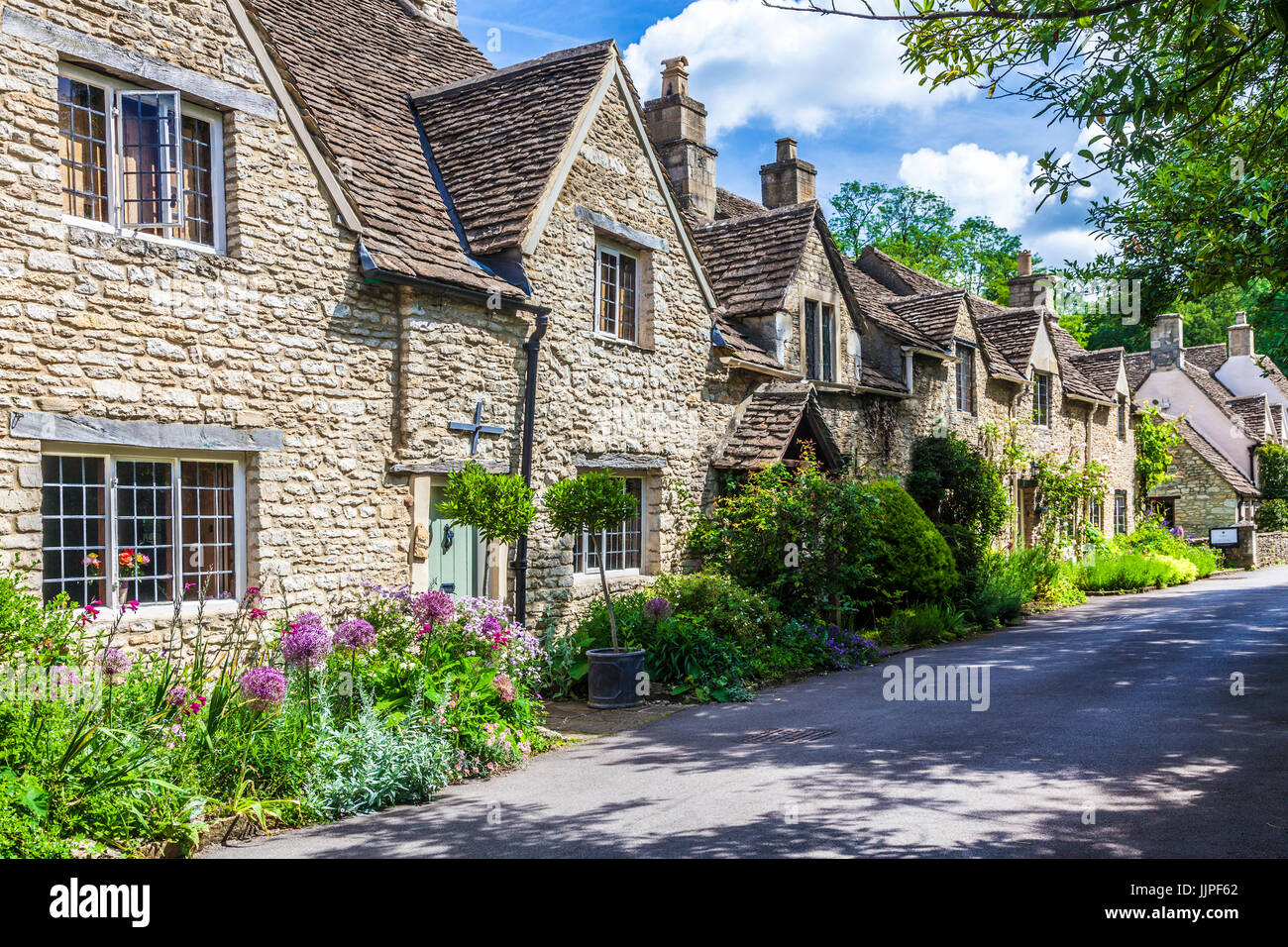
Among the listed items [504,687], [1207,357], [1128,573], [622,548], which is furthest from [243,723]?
[1207,357]

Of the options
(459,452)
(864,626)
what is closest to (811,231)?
(864,626)

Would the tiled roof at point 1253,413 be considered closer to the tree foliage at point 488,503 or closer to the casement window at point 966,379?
the casement window at point 966,379

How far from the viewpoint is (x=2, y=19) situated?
8.23m

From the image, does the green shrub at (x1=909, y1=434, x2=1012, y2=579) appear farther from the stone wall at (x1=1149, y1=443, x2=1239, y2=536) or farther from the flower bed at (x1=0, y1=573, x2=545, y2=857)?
the stone wall at (x1=1149, y1=443, x2=1239, y2=536)

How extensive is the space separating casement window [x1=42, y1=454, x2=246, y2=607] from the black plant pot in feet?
13.0

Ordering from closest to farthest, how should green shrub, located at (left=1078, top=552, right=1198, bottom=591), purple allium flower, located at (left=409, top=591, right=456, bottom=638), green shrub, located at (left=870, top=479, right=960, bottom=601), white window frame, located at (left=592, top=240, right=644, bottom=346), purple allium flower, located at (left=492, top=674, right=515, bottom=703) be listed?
purple allium flower, located at (left=492, top=674, right=515, bottom=703) → purple allium flower, located at (left=409, top=591, right=456, bottom=638) → white window frame, located at (left=592, top=240, right=644, bottom=346) → green shrub, located at (left=870, top=479, right=960, bottom=601) → green shrub, located at (left=1078, top=552, right=1198, bottom=591)

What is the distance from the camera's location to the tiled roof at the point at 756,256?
60.3 ft

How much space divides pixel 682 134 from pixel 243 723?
16565mm

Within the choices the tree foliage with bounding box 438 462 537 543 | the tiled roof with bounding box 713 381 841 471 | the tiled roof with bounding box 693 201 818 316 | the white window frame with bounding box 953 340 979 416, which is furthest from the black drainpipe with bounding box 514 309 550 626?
the white window frame with bounding box 953 340 979 416

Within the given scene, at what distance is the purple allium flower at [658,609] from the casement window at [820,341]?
7.71m

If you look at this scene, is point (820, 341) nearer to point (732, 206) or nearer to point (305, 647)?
point (732, 206)

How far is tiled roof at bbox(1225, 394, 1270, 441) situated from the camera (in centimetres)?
4444

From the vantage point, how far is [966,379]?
26.0m

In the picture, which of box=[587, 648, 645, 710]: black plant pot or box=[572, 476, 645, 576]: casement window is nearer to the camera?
box=[587, 648, 645, 710]: black plant pot
